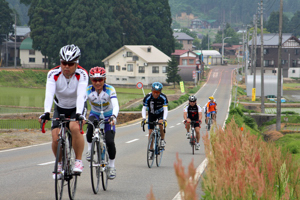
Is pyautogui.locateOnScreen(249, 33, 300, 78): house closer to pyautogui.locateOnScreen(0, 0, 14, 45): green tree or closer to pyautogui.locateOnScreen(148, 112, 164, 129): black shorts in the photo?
pyautogui.locateOnScreen(0, 0, 14, 45): green tree

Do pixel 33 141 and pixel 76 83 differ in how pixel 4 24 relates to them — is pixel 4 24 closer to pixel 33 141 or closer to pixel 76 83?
pixel 33 141

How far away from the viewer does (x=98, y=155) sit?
291 inches

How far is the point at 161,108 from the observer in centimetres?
1113

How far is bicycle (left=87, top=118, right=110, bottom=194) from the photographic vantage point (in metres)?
7.30

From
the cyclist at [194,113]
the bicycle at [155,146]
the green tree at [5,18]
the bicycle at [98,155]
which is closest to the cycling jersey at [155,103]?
the bicycle at [155,146]

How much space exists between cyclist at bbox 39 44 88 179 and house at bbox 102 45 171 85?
2852 inches

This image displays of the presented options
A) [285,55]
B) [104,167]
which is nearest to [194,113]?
[104,167]

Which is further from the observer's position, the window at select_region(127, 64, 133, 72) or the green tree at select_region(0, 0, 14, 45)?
the window at select_region(127, 64, 133, 72)

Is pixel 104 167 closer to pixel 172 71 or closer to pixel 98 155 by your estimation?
pixel 98 155

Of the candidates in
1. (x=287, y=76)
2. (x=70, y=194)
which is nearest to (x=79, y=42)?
(x=287, y=76)

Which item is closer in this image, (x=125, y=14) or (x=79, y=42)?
(x=79, y=42)

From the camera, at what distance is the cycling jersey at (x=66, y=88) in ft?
21.9

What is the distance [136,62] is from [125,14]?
32.1 feet

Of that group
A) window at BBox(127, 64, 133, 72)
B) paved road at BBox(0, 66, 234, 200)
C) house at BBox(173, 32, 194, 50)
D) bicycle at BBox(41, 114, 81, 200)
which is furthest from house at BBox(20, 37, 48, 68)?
bicycle at BBox(41, 114, 81, 200)
